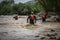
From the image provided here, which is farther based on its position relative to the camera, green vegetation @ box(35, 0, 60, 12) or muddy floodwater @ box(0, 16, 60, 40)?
green vegetation @ box(35, 0, 60, 12)

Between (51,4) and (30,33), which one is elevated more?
(51,4)

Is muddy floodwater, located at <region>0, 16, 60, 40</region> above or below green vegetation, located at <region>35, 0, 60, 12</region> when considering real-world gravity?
below

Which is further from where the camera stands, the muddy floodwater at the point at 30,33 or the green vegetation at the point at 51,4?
the green vegetation at the point at 51,4

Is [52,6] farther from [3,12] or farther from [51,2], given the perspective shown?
[3,12]

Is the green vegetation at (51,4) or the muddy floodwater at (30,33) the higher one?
the green vegetation at (51,4)

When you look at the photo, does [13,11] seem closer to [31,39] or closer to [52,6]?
[52,6]

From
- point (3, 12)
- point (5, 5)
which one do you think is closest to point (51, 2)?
point (3, 12)

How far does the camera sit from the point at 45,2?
36406 mm

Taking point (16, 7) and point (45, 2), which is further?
point (16, 7)

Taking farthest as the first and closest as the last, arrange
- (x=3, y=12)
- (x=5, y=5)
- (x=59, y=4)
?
(x=5, y=5), (x=3, y=12), (x=59, y=4)

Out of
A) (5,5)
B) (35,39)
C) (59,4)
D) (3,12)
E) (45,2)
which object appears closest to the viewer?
(35,39)

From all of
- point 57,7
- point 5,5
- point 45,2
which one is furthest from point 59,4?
point 5,5

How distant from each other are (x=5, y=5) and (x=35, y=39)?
8104 centimetres

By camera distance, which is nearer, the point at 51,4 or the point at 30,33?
the point at 30,33
